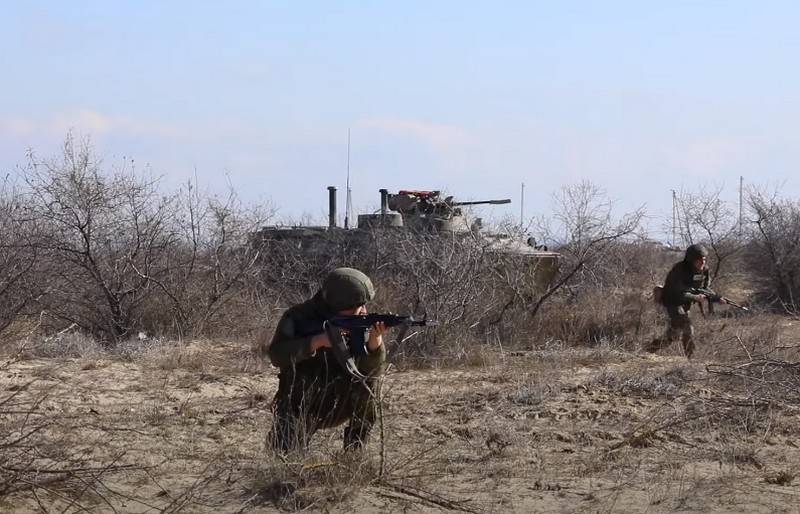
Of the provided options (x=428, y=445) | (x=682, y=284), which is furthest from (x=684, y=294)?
(x=428, y=445)

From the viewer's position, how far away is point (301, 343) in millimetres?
5664

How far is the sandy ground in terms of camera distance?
210 inches

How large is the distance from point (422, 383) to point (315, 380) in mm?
4322

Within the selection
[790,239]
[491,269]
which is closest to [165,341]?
[491,269]

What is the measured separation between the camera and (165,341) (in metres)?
12.3

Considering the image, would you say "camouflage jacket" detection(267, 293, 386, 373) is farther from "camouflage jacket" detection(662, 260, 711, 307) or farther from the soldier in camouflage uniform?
"camouflage jacket" detection(662, 260, 711, 307)

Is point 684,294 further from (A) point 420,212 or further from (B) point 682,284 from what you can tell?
(A) point 420,212

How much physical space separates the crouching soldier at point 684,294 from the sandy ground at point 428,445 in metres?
1.19

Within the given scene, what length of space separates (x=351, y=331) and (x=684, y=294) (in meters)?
7.02

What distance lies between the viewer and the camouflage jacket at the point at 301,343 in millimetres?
5676

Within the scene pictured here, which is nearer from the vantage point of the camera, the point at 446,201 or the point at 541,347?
the point at 541,347

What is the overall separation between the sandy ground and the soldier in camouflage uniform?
0.50 ft

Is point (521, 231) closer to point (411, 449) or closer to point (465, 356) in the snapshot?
point (465, 356)

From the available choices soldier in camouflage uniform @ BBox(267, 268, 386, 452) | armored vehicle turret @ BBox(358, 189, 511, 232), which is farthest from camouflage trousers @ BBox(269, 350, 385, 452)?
armored vehicle turret @ BBox(358, 189, 511, 232)
